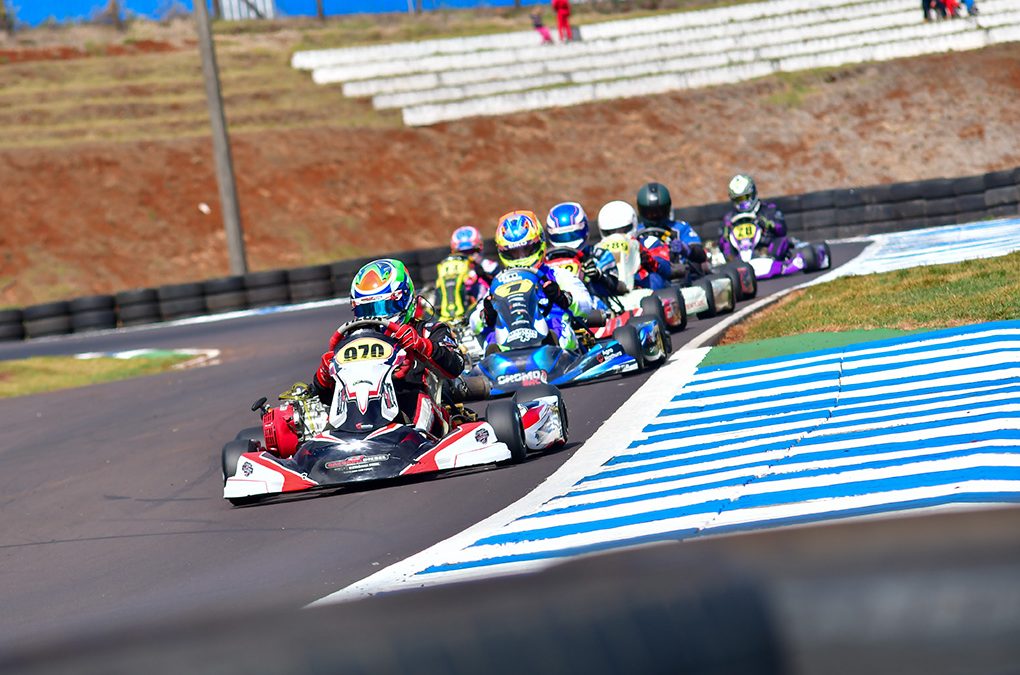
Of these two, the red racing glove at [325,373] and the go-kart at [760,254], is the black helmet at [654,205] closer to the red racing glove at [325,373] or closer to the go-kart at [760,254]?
the go-kart at [760,254]

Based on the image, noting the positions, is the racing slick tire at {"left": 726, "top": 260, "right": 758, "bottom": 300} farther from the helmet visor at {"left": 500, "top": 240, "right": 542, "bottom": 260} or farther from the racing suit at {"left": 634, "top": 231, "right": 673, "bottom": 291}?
the helmet visor at {"left": 500, "top": 240, "right": 542, "bottom": 260}

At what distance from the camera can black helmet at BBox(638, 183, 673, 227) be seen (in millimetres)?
16984

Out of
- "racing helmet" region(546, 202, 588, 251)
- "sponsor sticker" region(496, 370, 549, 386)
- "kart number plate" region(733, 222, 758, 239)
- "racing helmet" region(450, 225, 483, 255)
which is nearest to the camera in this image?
"sponsor sticker" region(496, 370, 549, 386)

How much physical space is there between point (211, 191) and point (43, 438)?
23.7m

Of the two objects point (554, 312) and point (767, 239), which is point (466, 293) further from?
point (767, 239)

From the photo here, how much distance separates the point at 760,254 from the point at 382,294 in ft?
36.8

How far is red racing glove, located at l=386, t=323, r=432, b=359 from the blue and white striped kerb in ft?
3.93

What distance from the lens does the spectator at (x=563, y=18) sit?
4378cm

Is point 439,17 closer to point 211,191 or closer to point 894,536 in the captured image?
point 211,191

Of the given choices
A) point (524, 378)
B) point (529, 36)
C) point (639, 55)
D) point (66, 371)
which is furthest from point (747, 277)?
point (529, 36)

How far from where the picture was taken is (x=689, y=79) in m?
41.3

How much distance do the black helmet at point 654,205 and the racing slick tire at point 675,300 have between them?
255cm

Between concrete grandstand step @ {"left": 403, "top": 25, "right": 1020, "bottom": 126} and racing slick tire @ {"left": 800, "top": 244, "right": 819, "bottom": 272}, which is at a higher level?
concrete grandstand step @ {"left": 403, "top": 25, "right": 1020, "bottom": 126}

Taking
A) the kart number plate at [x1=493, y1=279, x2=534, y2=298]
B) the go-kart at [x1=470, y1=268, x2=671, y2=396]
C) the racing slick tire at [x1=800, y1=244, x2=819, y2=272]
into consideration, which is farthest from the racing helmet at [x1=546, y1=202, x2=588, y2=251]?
the racing slick tire at [x1=800, y1=244, x2=819, y2=272]
